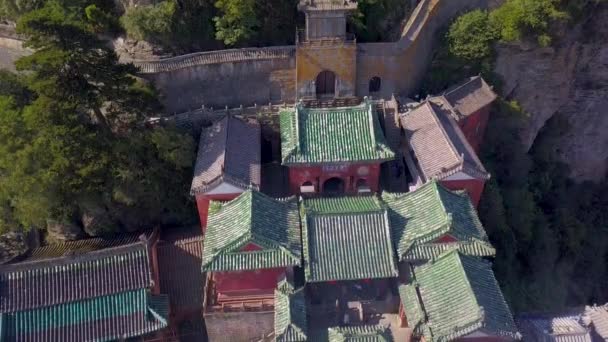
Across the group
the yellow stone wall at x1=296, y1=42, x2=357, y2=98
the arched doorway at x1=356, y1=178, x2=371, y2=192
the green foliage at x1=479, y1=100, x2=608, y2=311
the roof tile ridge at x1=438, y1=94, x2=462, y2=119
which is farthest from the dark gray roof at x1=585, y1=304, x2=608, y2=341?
the yellow stone wall at x1=296, y1=42, x2=357, y2=98

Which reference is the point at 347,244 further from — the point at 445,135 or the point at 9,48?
the point at 9,48

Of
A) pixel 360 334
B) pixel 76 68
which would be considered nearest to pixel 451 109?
pixel 360 334

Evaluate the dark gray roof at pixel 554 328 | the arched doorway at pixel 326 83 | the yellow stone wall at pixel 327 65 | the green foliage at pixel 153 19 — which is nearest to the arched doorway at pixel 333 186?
the yellow stone wall at pixel 327 65

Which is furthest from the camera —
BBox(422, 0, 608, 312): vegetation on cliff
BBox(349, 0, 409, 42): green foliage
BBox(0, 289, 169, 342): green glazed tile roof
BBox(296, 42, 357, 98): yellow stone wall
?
BBox(422, 0, 608, 312): vegetation on cliff

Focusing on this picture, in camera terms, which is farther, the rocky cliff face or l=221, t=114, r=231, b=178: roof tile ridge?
the rocky cliff face

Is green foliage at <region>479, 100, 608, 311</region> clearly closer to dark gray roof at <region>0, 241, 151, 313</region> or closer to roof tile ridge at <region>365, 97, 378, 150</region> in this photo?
roof tile ridge at <region>365, 97, 378, 150</region>

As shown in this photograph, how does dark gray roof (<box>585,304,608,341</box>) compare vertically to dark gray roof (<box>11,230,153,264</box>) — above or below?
below

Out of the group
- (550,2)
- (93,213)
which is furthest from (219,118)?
(550,2)
